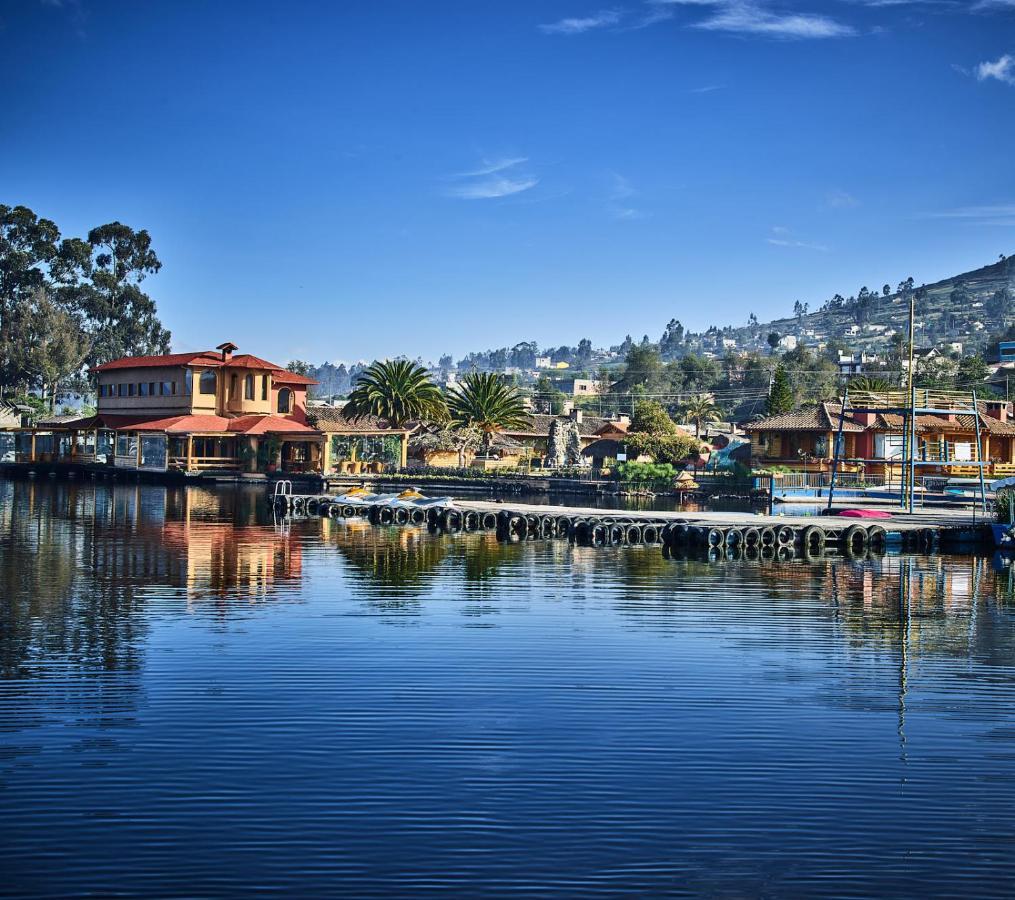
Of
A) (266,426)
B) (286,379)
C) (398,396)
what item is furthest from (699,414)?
(266,426)

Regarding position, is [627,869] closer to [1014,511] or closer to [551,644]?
[551,644]

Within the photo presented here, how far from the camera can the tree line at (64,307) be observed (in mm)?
127375

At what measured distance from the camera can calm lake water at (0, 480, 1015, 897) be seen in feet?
43.3

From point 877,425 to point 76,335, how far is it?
306 feet

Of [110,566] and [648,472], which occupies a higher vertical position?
[648,472]

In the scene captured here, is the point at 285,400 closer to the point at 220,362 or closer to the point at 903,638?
the point at 220,362

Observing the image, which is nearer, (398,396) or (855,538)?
(855,538)

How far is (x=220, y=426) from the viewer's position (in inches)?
3538

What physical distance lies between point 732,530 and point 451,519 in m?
16.0

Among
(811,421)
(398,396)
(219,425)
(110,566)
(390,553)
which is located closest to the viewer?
(110,566)

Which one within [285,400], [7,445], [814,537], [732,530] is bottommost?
[814,537]

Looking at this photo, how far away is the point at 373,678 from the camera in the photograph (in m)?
22.1

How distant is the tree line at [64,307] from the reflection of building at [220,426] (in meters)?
31.2

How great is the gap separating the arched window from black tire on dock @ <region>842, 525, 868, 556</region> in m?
58.2
